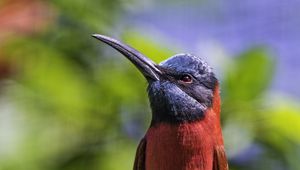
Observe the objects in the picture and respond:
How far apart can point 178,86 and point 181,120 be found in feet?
0.08

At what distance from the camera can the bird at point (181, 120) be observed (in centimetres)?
60

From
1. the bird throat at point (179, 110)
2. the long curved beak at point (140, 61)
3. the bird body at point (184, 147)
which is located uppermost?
the long curved beak at point (140, 61)

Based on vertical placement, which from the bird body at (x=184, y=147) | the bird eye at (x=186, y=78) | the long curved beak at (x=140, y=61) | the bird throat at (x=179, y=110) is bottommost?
the bird body at (x=184, y=147)

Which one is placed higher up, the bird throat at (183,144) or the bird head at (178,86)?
the bird head at (178,86)

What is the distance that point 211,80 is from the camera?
2.06 feet

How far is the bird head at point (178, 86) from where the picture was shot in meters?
0.60

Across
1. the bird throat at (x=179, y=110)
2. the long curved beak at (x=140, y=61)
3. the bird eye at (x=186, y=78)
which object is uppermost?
the long curved beak at (x=140, y=61)

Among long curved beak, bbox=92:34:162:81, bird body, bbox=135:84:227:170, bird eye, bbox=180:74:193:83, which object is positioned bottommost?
bird body, bbox=135:84:227:170

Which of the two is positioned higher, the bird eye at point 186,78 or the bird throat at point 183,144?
the bird eye at point 186,78

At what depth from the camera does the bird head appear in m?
0.60

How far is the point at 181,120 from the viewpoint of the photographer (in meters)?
0.62

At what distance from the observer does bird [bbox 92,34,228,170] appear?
1.96ft

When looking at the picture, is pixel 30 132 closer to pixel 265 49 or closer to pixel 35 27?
pixel 35 27

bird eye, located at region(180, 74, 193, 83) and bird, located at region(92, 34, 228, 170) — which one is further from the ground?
bird eye, located at region(180, 74, 193, 83)
